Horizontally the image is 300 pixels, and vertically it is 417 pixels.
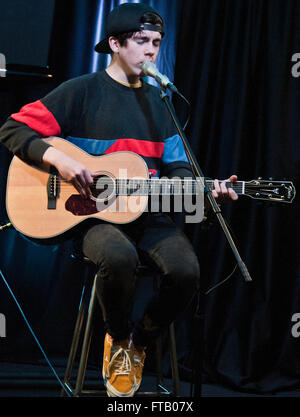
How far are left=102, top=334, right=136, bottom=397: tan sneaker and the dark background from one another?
100 cm

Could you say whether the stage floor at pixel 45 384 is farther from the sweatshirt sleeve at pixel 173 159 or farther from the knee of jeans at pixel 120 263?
the sweatshirt sleeve at pixel 173 159

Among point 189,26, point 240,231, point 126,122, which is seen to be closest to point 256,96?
point 189,26

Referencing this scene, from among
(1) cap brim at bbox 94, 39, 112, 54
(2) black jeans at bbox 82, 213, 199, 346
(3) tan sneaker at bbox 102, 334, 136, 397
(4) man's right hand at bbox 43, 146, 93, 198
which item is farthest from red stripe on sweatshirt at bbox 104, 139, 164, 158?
(3) tan sneaker at bbox 102, 334, 136, 397

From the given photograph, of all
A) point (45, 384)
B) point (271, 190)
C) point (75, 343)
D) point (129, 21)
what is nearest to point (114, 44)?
point (129, 21)

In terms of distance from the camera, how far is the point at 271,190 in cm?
204

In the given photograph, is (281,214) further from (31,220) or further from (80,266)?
(31,220)

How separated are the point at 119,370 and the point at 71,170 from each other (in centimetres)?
81

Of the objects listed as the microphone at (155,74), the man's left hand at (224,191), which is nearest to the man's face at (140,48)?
the microphone at (155,74)

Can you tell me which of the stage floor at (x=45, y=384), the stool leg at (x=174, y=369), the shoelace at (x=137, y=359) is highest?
the shoelace at (x=137, y=359)

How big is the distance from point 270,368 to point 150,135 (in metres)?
1.52

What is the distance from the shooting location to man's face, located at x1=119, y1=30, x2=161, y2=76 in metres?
2.20

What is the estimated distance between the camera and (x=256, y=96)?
2.89 meters

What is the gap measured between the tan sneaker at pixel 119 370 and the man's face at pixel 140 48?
1217 millimetres

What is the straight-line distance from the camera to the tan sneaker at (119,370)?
180 centimetres
